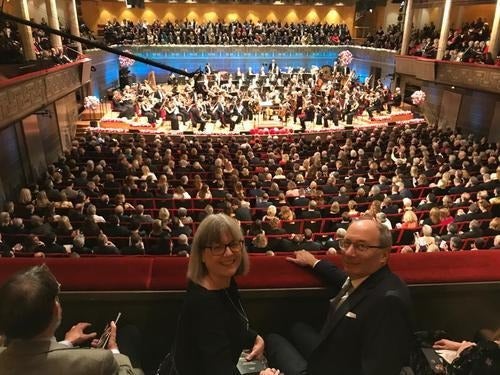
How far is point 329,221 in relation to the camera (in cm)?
802

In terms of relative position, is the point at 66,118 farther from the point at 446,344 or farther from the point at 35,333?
the point at 446,344

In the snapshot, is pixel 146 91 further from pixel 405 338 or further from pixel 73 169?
pixel 405 338

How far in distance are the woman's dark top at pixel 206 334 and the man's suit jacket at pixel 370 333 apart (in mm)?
456

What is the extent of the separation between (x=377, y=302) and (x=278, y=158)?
438 inches

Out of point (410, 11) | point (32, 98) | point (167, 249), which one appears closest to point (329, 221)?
point (167, 249)

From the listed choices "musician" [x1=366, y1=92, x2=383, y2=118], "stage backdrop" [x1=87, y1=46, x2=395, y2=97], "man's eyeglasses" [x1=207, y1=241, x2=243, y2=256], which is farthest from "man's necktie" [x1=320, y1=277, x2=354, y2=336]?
"stage backdrop" [x1=87, y1=46, x2=395, y2=97]

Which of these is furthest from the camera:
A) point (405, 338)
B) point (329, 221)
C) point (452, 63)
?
point (452, 63)

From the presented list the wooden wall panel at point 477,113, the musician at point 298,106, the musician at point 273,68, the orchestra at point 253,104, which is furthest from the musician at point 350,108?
the musician at point 273,68

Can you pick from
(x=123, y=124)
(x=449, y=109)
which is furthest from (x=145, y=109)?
(x=449, y=109)

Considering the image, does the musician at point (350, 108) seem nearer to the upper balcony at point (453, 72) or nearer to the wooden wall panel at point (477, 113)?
the upper balcony at point (453, 72)

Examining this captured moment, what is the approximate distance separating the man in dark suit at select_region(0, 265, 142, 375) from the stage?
15.6 metres

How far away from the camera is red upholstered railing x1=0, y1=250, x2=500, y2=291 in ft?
Result: 7.49

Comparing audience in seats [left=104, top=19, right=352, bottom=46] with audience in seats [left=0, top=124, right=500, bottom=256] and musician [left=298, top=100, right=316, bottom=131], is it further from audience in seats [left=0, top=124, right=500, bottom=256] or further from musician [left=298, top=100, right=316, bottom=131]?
audience in seats [left=0, top=124, right=500, bottom=256]

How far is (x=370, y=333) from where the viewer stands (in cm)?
187
